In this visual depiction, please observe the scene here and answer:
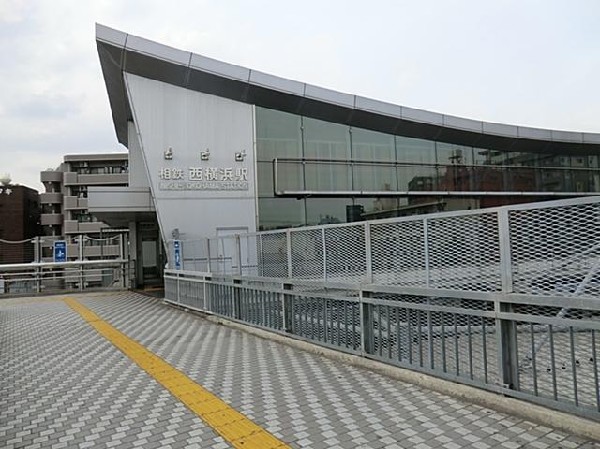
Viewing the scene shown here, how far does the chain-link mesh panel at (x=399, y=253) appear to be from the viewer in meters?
5.02

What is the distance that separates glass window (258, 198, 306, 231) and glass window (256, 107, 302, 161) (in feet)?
4.77

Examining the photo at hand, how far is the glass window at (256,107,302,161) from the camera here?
15.3 m

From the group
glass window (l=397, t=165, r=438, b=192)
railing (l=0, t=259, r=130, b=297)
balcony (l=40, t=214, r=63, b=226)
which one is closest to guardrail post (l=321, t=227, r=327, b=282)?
glass window (l=397, t=165, r=438, b=192)

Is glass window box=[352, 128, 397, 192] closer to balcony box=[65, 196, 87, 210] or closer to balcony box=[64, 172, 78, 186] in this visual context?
balcony box=[65, 196, 87, 210]

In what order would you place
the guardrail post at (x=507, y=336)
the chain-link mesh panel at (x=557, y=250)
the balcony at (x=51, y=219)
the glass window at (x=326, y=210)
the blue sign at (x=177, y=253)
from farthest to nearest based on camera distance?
1. the balcony at (x=51, y=219)
2. the glass window at (x=326, y=210)
3. the blue sign at (x=177, y=253)
4. the guardrail post at (x=507, y=336)
5. the chain-link mesh panel at (x=557, y=250)

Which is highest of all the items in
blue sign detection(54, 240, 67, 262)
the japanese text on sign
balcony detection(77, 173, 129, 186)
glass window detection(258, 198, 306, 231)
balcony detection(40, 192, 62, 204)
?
balcony detection(77, 173, 129, 186)

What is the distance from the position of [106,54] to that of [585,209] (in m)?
13.6

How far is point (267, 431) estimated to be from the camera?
12.4 ft

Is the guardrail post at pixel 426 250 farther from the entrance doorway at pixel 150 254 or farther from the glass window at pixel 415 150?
the entrance doorway at pixel 150 254

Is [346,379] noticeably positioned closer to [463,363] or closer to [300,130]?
[463,363]

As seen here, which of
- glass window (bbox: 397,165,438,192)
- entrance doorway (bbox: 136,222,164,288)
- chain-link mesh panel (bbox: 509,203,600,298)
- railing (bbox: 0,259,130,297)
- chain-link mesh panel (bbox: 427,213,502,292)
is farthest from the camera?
entrance doorway (bbox: 136,222,164,288)

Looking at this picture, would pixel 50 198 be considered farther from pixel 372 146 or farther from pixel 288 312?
pixel 288 312

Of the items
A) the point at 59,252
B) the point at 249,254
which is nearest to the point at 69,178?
the point at 59,252

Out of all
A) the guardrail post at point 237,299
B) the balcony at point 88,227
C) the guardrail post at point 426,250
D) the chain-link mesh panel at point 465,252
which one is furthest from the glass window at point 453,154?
the balcony at point 88,227
